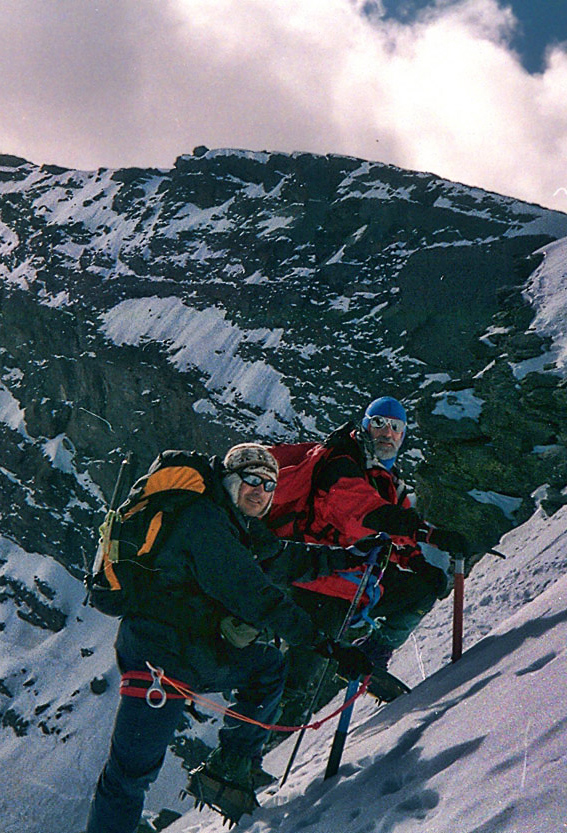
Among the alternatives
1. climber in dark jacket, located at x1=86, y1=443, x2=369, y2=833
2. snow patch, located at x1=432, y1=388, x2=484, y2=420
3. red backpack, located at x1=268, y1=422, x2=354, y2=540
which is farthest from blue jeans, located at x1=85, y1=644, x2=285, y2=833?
snow patch, located at x1=432, y1=388, x2=484, y2=420

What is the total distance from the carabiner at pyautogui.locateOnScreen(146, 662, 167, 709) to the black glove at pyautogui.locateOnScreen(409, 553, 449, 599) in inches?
82.0

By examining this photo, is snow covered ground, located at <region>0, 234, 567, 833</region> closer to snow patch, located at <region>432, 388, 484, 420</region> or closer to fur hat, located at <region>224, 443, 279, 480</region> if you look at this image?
fur hat, located at <region>224, 443, 279, 480</region>


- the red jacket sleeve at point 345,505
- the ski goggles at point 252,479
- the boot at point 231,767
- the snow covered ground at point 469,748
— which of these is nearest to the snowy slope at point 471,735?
the snow covered ground at point 469,748

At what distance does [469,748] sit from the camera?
268cm

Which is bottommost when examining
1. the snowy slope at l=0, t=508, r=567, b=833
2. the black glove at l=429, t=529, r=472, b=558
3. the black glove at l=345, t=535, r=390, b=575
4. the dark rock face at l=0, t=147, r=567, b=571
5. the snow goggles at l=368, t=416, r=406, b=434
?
the snowy slope at l=0, t=508, r=567, b=833

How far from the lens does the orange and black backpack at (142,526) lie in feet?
10.4

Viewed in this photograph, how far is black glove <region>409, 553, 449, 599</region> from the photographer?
15.1 ft

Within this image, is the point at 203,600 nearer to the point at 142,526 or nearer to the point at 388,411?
the point at 142,526

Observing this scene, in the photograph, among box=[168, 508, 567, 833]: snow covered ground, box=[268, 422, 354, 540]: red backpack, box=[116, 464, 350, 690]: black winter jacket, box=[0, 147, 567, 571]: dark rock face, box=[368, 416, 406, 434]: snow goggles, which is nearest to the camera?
box=[168, 508, 567, 833]: snow covered ground

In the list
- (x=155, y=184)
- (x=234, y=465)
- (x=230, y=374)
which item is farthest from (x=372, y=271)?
(x=234, y=465)

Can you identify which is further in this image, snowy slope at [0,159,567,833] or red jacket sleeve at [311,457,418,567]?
red jacket sleeve at [311,457,418,567]

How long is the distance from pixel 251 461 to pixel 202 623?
91 centimetres

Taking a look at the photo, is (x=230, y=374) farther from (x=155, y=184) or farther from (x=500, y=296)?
(x=155, y=184)

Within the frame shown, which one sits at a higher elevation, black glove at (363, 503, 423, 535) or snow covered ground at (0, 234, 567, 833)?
black glove at (363, 503, 423, 535)
